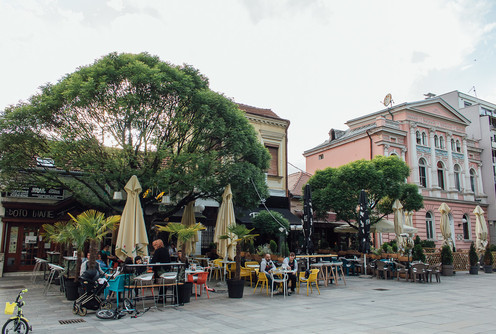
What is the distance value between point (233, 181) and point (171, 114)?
11.3 feet

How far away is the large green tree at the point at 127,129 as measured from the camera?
12781 millimetres

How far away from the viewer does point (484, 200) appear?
37031 mm

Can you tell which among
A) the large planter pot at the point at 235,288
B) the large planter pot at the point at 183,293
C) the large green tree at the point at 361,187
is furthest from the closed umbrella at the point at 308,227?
the large green tree at the point at 361,187

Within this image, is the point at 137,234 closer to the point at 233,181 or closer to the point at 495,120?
the point at 233,181

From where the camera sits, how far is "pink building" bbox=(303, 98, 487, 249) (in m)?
31.0

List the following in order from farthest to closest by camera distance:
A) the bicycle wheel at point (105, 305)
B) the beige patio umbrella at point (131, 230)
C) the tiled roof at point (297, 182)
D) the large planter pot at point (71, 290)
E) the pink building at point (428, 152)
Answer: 1. the pink building at point (428, 152)
2. the tiled roof at point (297, 182)
3. the beige patio umbrella at point (131, 230)
4. the large planter pot at point (71, 290)
5. the bicycle wheel at point (105, 305)

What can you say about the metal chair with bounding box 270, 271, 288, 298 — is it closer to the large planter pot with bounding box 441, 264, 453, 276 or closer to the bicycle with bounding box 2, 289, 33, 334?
the bicycle with bounding box 2, 289, 33, 334

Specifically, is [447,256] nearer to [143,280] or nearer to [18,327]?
[143,280]

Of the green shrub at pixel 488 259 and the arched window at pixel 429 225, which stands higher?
the arched window at pixel 429 225

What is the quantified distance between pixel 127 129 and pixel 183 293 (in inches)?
250

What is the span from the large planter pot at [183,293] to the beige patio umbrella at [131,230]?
5.42 ft

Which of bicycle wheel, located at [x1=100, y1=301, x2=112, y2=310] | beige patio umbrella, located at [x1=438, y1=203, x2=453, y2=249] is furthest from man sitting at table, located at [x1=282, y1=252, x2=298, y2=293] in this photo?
beige patio umbrella, located at [x1=438, y1=203, x2=453, y2=249]

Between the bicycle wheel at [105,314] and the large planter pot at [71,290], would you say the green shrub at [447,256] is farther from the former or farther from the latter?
the large planter pot at [71,290]

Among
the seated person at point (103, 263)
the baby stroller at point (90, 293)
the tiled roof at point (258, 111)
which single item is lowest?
the baby stroller at point (90, 293)
